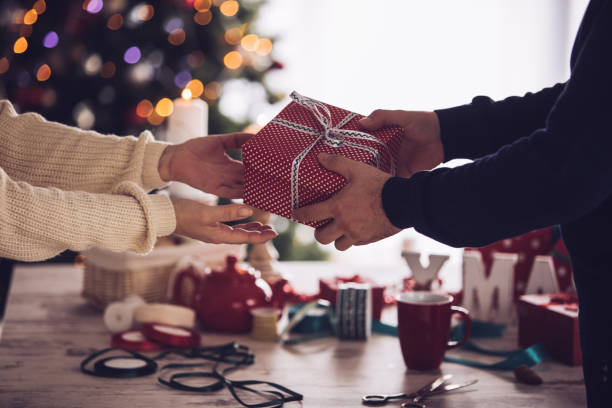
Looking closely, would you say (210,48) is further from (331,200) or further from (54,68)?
(331,200)

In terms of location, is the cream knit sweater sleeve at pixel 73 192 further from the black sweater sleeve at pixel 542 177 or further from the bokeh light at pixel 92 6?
the bokeh light at pixel 92 6

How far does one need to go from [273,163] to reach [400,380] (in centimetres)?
39

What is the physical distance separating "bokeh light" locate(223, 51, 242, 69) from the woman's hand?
185 centimetres

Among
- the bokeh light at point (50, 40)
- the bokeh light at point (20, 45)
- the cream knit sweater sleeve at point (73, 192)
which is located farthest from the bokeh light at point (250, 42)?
the cream knit sweater sleeve at point (73, 192)

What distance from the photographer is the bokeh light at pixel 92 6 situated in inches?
95.6

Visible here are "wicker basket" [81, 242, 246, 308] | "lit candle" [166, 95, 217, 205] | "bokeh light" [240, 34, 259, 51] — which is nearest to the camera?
"wicker basket" [81, 242, 246, 308]

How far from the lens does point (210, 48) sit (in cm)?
269

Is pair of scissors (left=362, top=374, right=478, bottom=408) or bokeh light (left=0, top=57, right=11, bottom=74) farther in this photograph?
bokeh light (left=0, top=57, right=11, bottom=74)

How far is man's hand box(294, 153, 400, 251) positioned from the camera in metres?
0.86

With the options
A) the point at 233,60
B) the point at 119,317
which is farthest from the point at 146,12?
the point at 119,317

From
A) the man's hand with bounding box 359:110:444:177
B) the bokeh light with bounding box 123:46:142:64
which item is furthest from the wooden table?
the bokeh light with bounding box 123:46:142:64

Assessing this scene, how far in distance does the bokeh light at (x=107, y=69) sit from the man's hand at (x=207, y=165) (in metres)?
A: 1.57

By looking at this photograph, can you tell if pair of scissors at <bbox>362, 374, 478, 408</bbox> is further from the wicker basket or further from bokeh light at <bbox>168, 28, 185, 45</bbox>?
bokeh light at <bbox>168, 28, 185, 45</bbox>

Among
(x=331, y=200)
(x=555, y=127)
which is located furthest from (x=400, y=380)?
(x=555, y=127)
